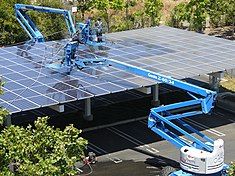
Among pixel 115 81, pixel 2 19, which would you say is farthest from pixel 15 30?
pixel 115 81

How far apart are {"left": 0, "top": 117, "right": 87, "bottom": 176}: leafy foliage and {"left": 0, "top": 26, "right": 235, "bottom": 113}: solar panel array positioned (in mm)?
12032

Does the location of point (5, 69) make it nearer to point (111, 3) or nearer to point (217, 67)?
point (217, 67)

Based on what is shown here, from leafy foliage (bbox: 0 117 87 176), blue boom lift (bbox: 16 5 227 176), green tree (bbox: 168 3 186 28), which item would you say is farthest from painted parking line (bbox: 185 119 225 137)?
green tree (bbox: 168 3 186 28)

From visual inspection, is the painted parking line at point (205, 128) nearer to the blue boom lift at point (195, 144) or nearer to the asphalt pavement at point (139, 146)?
the asphalt pavement at point (139, 146)

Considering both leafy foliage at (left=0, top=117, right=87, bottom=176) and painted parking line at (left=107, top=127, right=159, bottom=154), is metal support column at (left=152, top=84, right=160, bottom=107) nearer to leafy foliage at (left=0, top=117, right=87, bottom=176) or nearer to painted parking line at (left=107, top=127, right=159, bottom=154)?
painted parking line at (left=107, top=127, right=159, bottom=154)

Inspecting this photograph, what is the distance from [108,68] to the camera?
37.4 m

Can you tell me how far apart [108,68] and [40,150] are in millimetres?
20157

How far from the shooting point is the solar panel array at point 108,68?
106 feet

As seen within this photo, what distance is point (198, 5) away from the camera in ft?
199

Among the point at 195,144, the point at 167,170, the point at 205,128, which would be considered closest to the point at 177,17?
the point at 205,128

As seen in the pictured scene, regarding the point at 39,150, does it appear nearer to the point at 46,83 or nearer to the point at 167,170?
the point at 167,170

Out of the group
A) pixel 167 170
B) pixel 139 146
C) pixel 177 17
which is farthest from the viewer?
pixel 177 17

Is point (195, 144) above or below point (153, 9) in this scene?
below

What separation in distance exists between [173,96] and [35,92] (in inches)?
578
